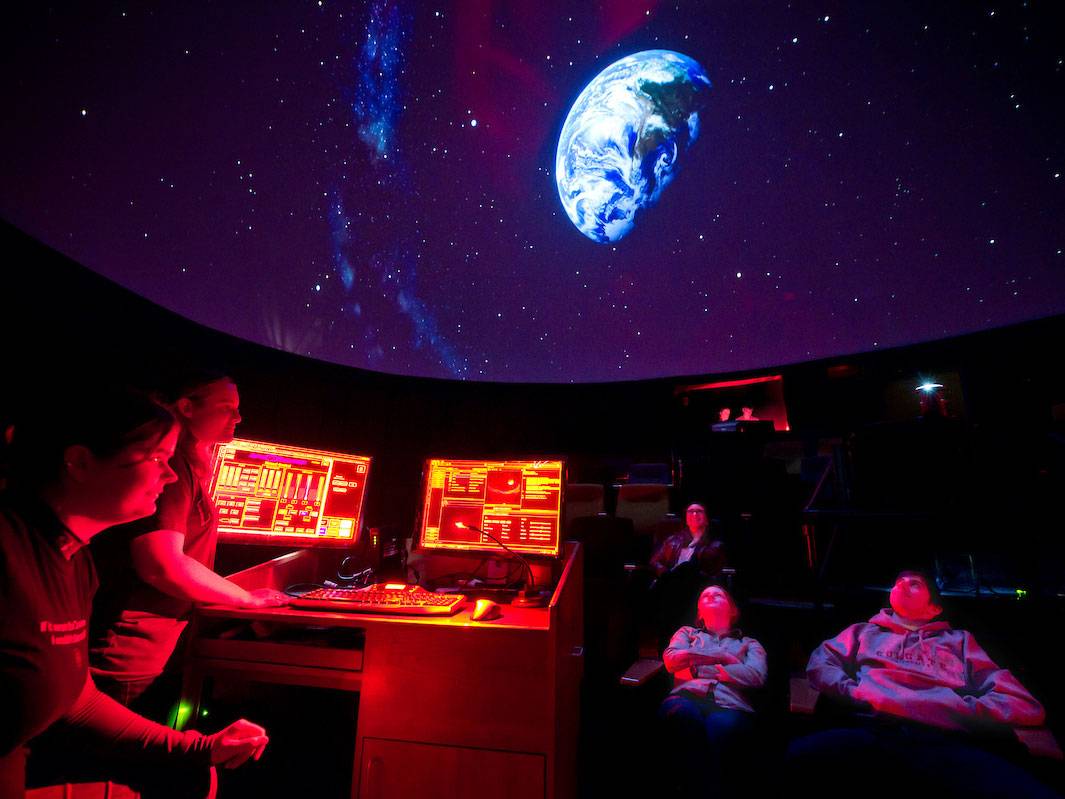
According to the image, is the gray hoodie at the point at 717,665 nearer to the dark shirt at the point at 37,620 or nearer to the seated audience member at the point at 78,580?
the seated audience member at the point at 78,580

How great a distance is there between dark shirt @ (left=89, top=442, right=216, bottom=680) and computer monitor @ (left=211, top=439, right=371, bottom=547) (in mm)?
292

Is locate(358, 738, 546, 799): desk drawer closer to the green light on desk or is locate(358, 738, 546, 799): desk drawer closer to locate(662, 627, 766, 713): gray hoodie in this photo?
the green light on desk

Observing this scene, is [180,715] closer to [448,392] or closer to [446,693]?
[446,693]

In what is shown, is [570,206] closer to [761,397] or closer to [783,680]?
[761,397]

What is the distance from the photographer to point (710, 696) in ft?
8.10

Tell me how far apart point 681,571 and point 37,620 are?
3.99m

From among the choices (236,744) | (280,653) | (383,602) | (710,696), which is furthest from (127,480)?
(710,696)

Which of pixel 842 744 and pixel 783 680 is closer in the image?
pixel 842 744

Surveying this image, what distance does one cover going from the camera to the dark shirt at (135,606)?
1.28 meters

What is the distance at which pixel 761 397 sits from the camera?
721cm

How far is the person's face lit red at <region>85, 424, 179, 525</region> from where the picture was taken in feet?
2.90

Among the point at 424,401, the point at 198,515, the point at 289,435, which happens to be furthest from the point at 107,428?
the point at 424,401

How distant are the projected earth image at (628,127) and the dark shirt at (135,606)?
17.3 feet

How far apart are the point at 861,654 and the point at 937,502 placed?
6.20 feet
